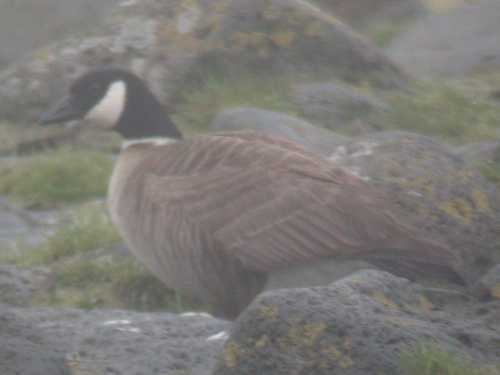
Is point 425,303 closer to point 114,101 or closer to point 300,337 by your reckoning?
point 300,337

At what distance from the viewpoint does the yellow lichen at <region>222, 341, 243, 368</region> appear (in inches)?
110

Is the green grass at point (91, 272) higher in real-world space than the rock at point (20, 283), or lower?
lower

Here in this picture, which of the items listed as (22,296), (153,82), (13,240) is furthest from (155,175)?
(153,82)

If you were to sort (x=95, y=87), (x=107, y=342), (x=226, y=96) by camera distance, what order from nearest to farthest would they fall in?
(x=107, y=342), (x=95, y=87), (x=226, y=96)

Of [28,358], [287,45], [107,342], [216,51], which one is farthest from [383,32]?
[28,358]

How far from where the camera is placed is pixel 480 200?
16.0 ft

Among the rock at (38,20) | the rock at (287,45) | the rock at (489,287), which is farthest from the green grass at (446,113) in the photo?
the rock at (38,20)

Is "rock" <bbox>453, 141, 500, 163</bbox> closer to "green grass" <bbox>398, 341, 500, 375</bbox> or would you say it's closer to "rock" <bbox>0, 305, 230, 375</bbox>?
"rock" <bbox>0, 305, 230, 375</bbox>

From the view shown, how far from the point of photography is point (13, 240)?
6566mm

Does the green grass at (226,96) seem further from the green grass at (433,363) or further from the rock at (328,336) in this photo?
the green grass at (433,363)

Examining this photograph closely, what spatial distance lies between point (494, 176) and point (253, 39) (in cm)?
330

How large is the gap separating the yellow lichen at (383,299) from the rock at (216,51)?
5.44 meters

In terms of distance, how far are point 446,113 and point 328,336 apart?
5244mm

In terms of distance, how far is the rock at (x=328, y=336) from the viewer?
2711mm
